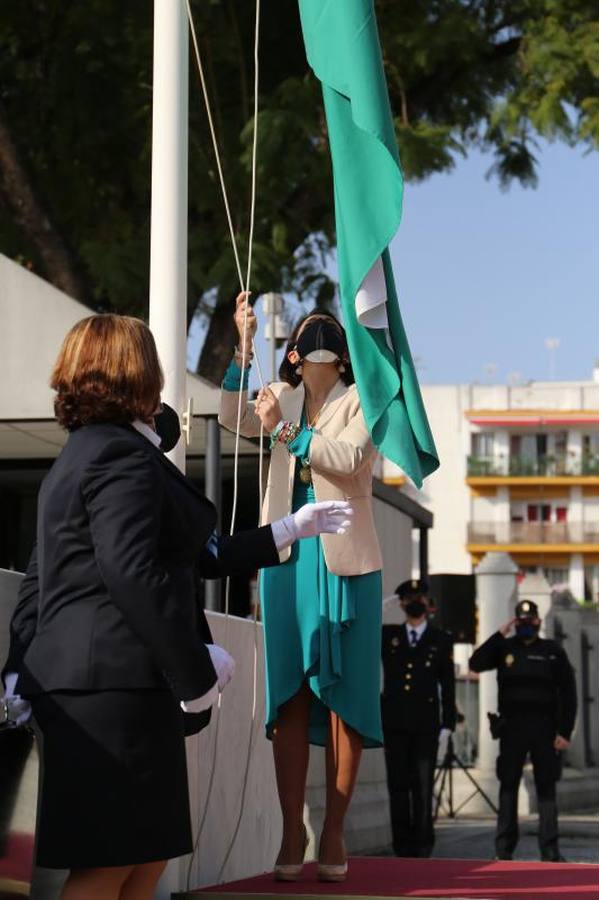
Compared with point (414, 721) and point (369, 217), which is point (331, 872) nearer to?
point (369, 217)

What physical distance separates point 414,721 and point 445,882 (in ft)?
24.8

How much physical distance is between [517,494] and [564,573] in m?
5.41

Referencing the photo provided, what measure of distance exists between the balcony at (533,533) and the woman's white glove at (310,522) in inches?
3732

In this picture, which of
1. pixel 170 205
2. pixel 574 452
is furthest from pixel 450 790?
pixel 574 452

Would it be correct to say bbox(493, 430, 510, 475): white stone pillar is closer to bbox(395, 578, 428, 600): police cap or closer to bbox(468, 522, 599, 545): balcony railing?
bbox(468, 522, 599, 545): balcony railing

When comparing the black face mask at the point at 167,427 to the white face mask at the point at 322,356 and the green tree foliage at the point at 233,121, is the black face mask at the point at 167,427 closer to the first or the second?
the white face mask at the point at 322,356

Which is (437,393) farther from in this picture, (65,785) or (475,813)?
(65,785)

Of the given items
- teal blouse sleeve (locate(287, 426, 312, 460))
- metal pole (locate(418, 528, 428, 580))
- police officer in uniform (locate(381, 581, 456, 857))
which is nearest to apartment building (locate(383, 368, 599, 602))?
metal pole (locate(418, 528, 428, 580))

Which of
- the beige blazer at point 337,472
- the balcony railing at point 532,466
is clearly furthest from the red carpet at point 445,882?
the balcony railing at point 532,466

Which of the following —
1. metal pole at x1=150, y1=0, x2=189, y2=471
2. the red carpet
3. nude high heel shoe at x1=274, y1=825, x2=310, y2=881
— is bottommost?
the red carpet

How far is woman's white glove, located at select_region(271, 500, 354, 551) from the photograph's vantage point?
4.17 metres

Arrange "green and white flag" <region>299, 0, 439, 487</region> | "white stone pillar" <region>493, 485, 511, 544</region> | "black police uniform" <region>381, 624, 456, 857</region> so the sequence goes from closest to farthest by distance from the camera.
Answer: "green and white flag" <region>299, 0, 439, 487</region> < "black police uniform" <region>381, 624, 456, 857</region> < "white stone pillar" <region>493, 485, 511, 544</region>

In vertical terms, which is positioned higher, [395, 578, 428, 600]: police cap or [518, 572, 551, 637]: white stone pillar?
[518, 572, 551, 637]: white stone pillar

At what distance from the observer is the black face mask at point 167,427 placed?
16.4ft
